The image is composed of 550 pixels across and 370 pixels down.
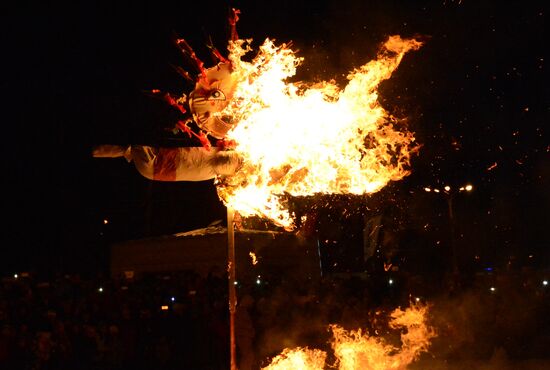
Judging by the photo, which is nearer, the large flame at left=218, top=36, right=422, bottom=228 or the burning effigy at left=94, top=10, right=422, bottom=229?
the burning effigy at left=94, top=10, right=422, bottom=229

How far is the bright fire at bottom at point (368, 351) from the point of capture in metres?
7.45

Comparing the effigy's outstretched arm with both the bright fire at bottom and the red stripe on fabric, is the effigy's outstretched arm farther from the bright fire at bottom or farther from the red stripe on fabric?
the bright fire at bottom

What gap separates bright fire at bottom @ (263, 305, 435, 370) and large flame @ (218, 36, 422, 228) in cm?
223

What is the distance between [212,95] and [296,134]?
0.90 m

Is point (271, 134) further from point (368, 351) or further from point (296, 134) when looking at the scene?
point (368, 351)

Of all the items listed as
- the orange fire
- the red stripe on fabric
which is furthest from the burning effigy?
the orange fire

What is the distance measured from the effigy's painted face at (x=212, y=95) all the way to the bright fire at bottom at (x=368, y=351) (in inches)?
130

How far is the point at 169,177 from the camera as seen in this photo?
518 centimetres

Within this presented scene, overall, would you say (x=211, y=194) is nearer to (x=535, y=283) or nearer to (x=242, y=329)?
(x=535, y=283)

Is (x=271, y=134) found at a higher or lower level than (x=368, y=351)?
higher

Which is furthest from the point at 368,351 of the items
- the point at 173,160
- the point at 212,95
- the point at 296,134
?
the point at 212,95

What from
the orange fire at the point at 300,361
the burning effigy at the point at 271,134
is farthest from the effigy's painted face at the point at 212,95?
the orange fire at the point at 300,361

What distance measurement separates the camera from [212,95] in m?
5.27

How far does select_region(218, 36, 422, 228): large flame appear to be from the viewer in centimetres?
558
